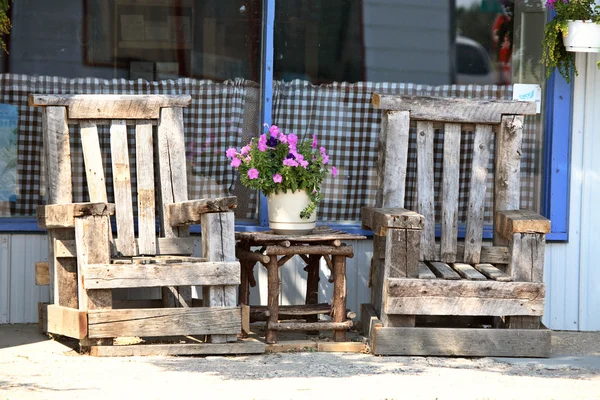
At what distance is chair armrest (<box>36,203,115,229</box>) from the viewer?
5.05 m

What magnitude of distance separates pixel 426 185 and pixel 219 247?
134cm

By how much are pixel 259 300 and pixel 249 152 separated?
1.06m

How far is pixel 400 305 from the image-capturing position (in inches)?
205

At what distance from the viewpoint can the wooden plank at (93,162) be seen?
5664 millimetres

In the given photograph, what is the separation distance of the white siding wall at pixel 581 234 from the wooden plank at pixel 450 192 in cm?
79

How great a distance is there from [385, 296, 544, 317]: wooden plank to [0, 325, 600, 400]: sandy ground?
0.81 feet

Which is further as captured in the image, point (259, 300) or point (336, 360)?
point (259, 300)

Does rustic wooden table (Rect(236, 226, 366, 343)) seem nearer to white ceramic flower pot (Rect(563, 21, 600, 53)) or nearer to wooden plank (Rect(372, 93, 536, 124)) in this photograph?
wooden plank (Rect(372, 93, 536, 124))

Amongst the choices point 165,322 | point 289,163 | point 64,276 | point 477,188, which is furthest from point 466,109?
point 64,276

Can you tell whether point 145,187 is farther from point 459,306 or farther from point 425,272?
point 459,306

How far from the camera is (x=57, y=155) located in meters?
5.52

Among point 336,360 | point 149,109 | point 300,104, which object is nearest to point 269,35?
point 300,104

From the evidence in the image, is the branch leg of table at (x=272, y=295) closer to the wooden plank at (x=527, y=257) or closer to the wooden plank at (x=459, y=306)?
the wooden plank at (x=459, y=306)

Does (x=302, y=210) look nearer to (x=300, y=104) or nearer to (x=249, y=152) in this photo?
(x=249, y=152)
